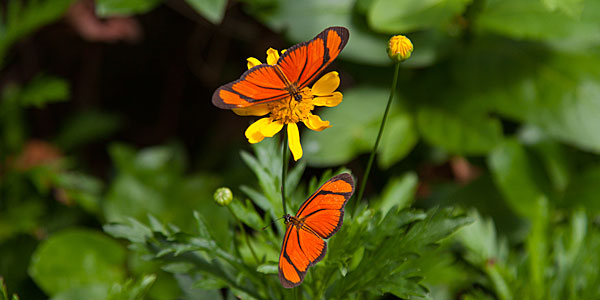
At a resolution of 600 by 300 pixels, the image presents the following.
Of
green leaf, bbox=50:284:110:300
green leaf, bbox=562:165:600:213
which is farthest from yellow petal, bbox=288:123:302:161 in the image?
green leaf, bbox=562:165:600:213

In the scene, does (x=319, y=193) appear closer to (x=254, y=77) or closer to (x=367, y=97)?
(x=254, y=77)

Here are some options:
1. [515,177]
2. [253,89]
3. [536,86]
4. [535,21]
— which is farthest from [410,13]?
[253,89]

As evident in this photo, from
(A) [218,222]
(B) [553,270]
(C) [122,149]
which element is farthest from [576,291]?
(C) [122,149]

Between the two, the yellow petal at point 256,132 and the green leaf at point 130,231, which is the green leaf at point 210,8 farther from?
the yellow petal at point 256,132

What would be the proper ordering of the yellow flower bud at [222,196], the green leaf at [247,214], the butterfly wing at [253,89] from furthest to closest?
the green leaf at [247,214] → the yellow flower bud at [222,196] → the butterfly wing at [253,89]

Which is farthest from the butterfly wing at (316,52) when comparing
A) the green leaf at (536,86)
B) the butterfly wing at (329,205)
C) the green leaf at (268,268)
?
the green leaf at (536,86)
